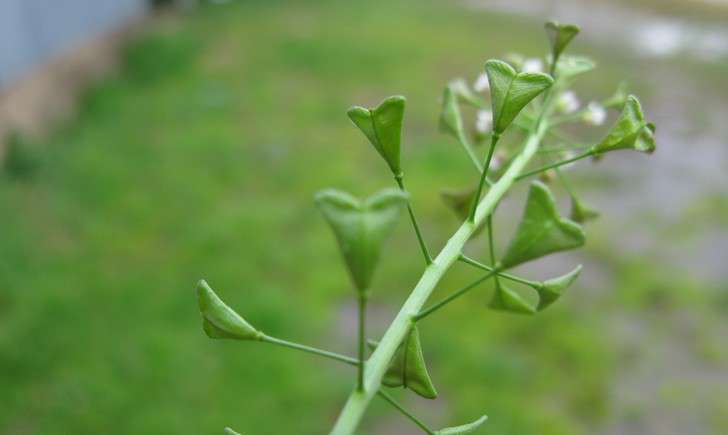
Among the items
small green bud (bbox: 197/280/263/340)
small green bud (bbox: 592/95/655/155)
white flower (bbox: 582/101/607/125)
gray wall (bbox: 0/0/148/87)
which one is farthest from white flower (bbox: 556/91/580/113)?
gray wall (bbox: 0/0/148/87)

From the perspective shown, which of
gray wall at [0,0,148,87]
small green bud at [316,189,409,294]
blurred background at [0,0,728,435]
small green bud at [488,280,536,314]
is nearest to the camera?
small green bud at [316,189,409,294]

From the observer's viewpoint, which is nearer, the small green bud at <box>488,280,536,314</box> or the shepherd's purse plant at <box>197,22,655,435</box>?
the shepherd's purse plant at <box>197,22,655,435</box>

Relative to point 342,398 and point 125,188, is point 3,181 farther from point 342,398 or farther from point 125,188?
point 342,398

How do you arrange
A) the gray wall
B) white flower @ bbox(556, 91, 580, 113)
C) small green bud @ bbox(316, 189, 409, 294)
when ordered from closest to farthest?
1. small green bud @ bbox(316, 189, 409, 294)
2. white flower @ bbox(556, 91, 580, 113)
3. the gray wall

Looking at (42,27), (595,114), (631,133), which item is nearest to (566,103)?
(595,114)

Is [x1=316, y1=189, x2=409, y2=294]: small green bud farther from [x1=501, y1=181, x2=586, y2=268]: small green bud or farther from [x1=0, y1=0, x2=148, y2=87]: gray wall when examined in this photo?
[x1=0, y1=0, x2=148, y2=87]: gray wall

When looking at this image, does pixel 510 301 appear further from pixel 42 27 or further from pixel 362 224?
pixel 42 27

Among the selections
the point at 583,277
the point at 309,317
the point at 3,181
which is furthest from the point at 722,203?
the point at 3,181

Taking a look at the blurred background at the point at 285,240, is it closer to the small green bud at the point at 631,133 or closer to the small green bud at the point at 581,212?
the small green bud at the point at 581,212
